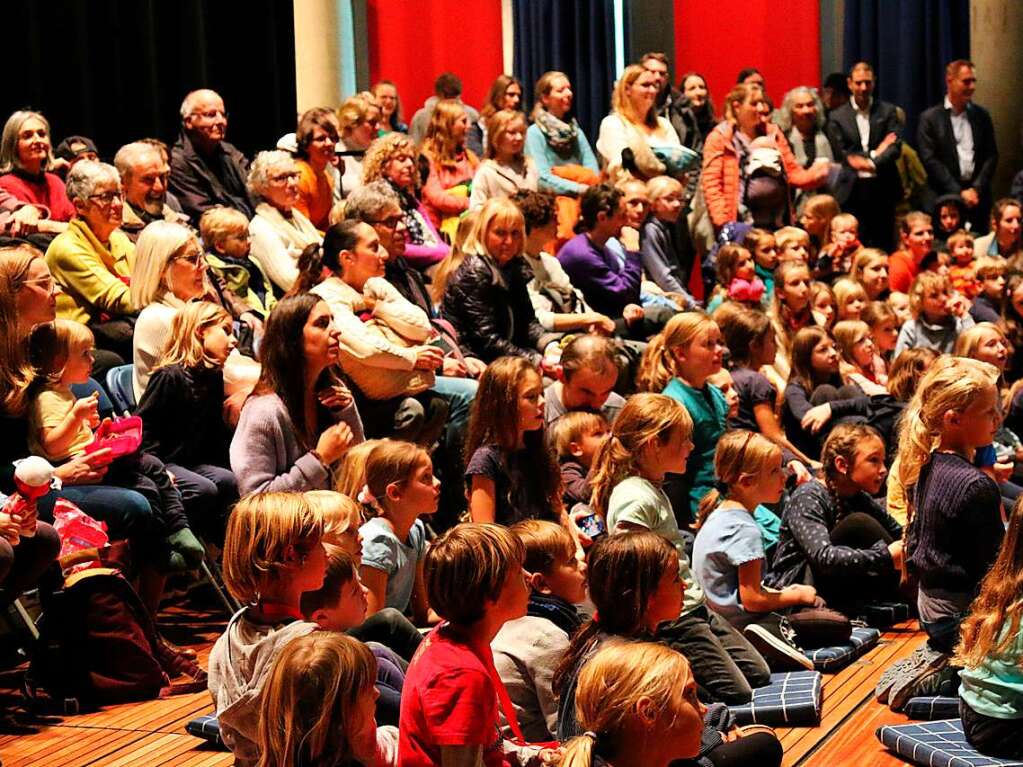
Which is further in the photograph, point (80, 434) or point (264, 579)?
point (80, 434)

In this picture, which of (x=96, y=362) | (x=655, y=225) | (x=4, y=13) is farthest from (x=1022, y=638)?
(x=4, y=13)

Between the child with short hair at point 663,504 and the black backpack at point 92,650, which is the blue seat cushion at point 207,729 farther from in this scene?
the child with short hair at point 663,504

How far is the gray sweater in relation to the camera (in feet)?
13.9

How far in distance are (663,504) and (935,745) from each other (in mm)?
1030

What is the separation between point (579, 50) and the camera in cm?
1152

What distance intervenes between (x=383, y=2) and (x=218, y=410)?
7.39m

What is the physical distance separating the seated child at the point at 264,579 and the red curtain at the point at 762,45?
9.35m

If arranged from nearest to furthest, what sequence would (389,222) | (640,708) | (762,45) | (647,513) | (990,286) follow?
1. (640,708)
2. (647,513)
3. (389,222)
4. (990,286)
5. (762,45)

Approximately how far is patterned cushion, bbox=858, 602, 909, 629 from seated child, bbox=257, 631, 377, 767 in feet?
9.52

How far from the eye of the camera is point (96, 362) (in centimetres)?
520

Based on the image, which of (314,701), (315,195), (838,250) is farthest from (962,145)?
(314,701)

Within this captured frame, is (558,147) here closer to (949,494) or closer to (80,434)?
(80,434)

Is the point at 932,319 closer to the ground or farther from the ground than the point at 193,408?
closer to the ground

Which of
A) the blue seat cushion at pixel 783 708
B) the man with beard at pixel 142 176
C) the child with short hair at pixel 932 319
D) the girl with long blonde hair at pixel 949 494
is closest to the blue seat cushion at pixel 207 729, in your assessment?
the blue seat cushion at pixel 783 708
